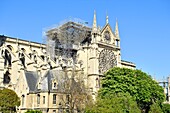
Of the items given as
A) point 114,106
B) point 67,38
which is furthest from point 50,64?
point 114,106

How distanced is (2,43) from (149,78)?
1180 inches

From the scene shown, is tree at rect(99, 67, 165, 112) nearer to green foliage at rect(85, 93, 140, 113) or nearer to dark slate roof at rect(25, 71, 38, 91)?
green foliage at rect(85, 93, 140, 113)

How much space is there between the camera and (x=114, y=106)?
42844 mm

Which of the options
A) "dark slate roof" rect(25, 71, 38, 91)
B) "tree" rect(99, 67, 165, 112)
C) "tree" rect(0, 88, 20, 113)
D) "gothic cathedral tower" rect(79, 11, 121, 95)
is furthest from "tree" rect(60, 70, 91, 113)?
"gothic cathedral tower" rect(79, 11, 121, 95)

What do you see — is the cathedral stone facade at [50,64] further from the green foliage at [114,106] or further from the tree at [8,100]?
the green foliage at [114,106]

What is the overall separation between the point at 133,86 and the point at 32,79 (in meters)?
18.9

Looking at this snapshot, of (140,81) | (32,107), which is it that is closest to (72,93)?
(32,107)

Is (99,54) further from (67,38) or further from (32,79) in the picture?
(32,79)

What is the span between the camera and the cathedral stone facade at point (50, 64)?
145 ft

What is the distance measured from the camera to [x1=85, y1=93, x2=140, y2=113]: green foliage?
132 feet

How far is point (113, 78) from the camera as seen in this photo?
181 ft

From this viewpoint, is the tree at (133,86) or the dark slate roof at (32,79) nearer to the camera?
the dark slate roof at (32,79)

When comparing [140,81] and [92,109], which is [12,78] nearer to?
[92,109]

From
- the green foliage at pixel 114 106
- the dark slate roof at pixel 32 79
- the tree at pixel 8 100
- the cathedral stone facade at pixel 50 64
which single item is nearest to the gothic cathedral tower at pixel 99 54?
the cathedral stone facade at pixel 50 64
